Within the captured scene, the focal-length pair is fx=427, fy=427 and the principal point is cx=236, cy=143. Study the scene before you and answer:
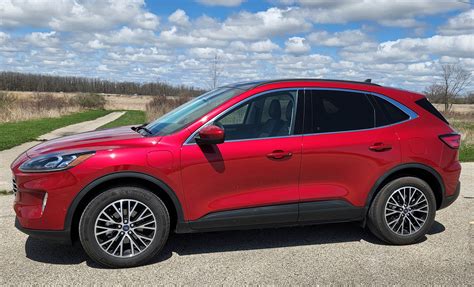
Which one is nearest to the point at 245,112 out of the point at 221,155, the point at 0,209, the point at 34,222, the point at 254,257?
the point at 221,155

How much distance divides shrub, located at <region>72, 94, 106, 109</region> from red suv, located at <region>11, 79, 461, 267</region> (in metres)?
43.9

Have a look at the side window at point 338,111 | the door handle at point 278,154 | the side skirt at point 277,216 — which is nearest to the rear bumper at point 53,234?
the side skirt at point 277,216

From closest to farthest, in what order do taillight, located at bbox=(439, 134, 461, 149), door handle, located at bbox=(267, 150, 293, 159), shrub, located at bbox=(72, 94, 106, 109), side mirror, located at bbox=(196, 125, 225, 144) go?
side mirror, located at bbox=(196, 125, 225, 144) < door handle, located at bbox=(267, 150, 293, 159) < taillight, located at bbox=(439, 134, 461, 149) < shrub, located at bbox=(72, 94, 106, 109)

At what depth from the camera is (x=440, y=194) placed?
4.88 metres

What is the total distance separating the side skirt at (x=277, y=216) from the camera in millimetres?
4137

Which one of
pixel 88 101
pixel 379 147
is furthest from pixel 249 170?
pixel 88 101

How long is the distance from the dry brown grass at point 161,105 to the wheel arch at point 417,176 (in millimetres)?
19530

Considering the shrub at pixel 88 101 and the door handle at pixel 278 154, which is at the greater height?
the door handle at pixel 278 154

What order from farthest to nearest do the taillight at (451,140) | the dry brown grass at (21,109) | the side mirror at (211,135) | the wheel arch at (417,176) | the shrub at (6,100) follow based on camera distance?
the shrub at (6,100), the dry brown grass at (21,109), the taillight at (451,140), the wheel arch at (417,176), the side mirror at (211,135)

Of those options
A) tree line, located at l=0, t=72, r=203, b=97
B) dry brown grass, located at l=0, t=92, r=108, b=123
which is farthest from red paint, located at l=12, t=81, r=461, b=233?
tree line, located at l=0, t=72, r=203, b=97

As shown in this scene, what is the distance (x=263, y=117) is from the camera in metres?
4.43

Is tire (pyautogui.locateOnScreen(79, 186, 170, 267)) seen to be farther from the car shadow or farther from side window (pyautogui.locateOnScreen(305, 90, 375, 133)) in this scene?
side window (pyautogui.locateOnScreen(305, 90, 375, 133))

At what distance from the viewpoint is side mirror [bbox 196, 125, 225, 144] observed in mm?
3906

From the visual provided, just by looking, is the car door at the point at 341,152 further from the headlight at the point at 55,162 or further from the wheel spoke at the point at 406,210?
the headlight at the point at 55,162
